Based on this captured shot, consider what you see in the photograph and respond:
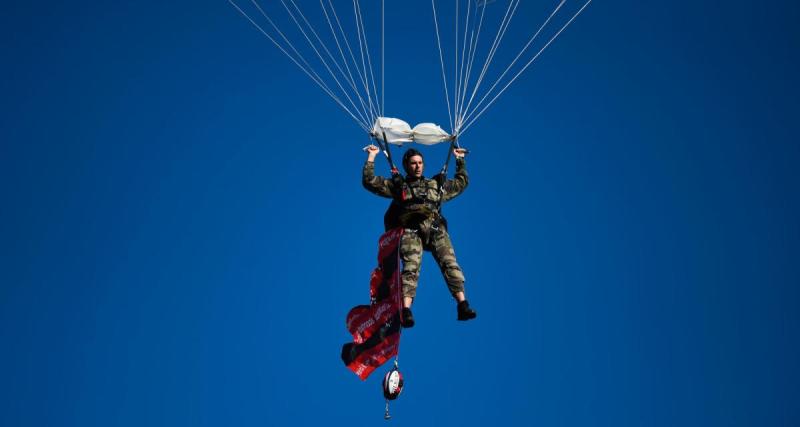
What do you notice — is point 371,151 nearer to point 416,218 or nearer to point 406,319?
point 416,218

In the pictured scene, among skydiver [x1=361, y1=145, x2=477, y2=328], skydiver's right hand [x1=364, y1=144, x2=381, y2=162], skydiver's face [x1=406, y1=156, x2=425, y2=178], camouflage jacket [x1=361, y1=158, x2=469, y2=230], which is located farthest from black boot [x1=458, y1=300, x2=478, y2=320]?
skydiver's right hand [x1=364, y1=144, x2=381, y2=162]

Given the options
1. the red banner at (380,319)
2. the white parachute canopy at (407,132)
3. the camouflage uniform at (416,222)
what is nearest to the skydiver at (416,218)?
the camouflage uniform at (416,222)

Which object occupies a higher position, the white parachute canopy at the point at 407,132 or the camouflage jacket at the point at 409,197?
the white parachute canopy at the point at 407,132

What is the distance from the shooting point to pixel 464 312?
33.3ft

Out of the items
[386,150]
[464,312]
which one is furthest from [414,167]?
[464,312]

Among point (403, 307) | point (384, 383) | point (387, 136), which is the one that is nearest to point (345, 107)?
point (387, 136)

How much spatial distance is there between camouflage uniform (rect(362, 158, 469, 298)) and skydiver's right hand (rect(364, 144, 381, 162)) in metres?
0.13

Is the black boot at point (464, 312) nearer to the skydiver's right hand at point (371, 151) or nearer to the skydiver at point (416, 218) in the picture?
the skydiver at point (416, 218)

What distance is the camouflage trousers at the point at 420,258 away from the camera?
33.9 feet

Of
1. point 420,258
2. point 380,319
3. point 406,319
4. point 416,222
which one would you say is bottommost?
point 406,319

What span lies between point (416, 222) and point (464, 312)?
1.41 m

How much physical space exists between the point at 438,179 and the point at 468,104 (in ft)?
3.86

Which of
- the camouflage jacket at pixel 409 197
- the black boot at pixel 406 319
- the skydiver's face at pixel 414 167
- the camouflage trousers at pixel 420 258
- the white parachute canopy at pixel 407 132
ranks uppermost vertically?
the white parachute canopy at pixel 407 132

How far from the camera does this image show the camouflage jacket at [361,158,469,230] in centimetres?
1048
